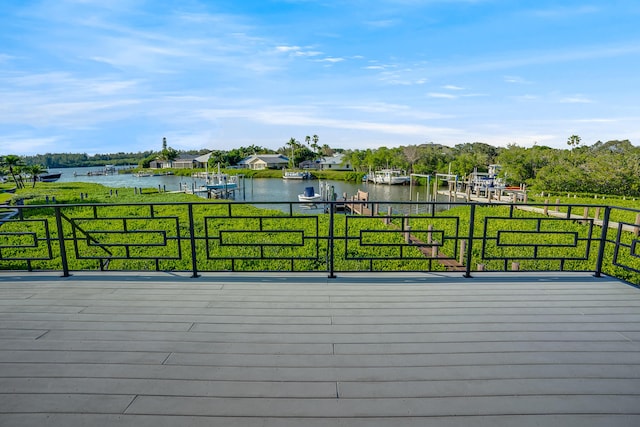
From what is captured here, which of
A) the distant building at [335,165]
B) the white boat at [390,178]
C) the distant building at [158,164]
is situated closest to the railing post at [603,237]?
the white boat at [390,178]

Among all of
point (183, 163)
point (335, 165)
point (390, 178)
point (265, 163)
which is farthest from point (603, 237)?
point (183, 163)

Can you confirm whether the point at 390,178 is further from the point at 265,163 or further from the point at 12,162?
the point at 12,162

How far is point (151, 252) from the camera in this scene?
9.14 metres

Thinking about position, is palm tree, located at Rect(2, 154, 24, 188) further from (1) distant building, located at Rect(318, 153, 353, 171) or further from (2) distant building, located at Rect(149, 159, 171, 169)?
(2) distant building, located at Rect(149, 159, 171, 169)

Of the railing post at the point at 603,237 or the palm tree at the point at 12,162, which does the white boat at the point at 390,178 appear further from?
the railing post at the point at 603,237

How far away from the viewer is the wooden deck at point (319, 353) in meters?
1.71

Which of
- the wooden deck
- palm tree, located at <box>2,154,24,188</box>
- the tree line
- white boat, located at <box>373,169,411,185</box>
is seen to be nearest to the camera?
the wooden deck

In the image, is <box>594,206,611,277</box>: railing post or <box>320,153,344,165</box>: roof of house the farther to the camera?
<box>320,153,344,165</box>: roof of house

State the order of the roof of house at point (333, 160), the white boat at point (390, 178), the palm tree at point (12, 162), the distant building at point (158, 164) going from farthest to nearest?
1. the distant building at point (158, 164)
2. the roof of house at point (333, 160)
3. the white boat at point (390, 178)
4. the palm tree at point (12, 162)

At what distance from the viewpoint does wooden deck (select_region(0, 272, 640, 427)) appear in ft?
5.61

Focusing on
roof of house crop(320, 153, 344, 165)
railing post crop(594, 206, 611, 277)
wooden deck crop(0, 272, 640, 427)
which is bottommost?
wooden deck crop(0, 272, 640, 427)

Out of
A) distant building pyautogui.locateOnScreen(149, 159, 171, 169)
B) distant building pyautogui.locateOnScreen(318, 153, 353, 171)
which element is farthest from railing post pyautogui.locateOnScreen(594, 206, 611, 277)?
distant building pyautogui.locateOnScreen(149, 159, 171, 169)
